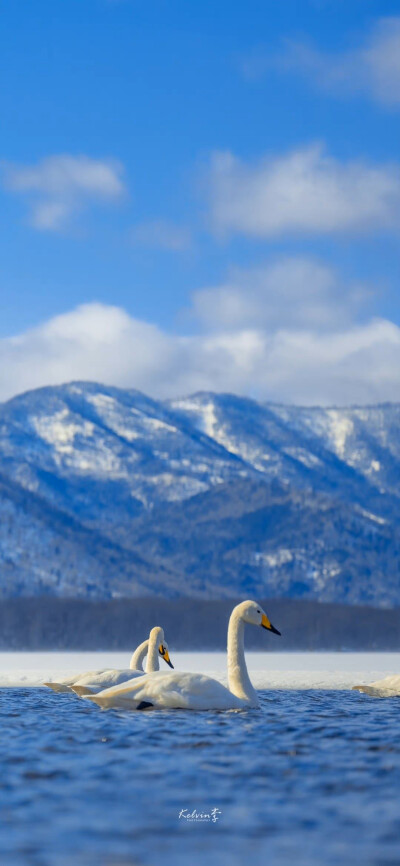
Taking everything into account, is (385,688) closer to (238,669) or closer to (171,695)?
(238,669)

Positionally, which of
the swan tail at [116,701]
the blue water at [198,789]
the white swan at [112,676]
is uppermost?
the white swan at [112,676]

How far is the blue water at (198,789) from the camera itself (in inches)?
408

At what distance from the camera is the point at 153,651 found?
92.0ft

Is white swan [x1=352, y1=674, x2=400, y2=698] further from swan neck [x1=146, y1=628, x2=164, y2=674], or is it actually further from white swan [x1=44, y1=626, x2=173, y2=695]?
swan neck [x1=146, y1=628, x2=164, y2=674]

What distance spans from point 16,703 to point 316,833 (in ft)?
48.0

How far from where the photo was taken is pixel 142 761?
15.3 m

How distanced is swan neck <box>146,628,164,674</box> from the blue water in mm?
6900

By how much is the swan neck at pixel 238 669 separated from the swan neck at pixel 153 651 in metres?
5.41

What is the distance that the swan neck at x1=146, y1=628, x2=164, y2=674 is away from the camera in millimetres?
27953

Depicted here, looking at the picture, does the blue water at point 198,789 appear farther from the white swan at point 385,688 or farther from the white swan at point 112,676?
the white swan at point 385,688

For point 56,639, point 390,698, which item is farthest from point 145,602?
point 390,698

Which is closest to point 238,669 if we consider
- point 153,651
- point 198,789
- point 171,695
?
point 171,695

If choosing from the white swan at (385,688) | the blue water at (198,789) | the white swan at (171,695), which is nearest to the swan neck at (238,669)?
the white swan at (171,695)

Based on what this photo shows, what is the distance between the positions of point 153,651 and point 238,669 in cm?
622
